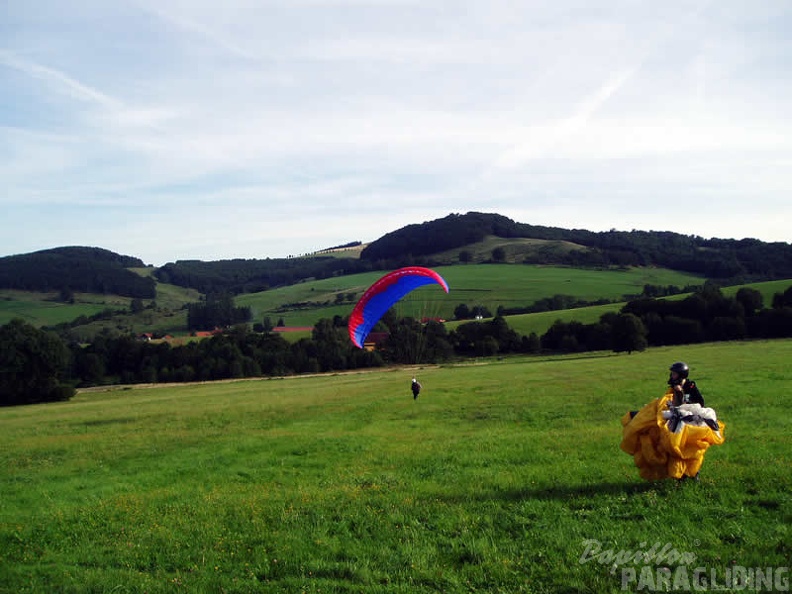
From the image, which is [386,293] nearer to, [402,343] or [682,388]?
[682,388]

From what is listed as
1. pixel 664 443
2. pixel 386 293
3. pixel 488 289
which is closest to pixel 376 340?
pixel 488 289

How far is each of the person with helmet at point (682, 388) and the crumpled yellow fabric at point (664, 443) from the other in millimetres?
158

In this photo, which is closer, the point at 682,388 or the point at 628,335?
the point at 682,388

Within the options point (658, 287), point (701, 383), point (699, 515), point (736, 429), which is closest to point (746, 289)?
point (658, 287)

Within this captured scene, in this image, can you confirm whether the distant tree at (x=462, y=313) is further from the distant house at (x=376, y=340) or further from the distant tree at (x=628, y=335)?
the distant tree at (x=628, y=335)

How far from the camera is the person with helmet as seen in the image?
360 inches

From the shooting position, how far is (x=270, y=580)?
7.28m

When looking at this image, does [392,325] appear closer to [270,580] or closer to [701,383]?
[701,383]

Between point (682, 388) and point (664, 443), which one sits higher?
point (682, 388)

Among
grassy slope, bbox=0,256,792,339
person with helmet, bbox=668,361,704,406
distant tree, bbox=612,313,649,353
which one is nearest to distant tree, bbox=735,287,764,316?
grassy slope, bbox=0,256,792,339

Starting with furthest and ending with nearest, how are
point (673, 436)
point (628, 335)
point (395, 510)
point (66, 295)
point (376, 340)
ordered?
point (66, 295) < point (376, 340) < point (628, 335) < point (395, 510) < point (673, 436)

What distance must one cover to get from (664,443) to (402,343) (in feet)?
249

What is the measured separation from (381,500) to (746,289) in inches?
Answer: 3424

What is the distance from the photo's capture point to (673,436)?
863 centimetres
